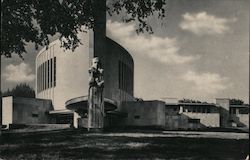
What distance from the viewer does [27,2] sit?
585 inches

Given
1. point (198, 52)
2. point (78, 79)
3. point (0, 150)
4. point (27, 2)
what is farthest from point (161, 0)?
point (78, 79)

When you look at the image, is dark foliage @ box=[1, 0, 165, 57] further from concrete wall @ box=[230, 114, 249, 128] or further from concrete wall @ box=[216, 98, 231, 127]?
concrete wall @ box=[230, 114, 249, 128]

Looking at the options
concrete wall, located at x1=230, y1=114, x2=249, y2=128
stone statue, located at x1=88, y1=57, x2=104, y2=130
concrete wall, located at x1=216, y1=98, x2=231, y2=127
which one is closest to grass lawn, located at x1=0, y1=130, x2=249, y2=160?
stone statue, located at x1=88, y1=57, x2=104, y2=130

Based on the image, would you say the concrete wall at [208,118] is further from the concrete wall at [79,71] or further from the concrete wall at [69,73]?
the concrete wall at [69,73]

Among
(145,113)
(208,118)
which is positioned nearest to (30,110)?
(145,113)

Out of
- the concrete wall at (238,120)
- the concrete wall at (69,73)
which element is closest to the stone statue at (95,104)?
the concrete wall at (69,73)

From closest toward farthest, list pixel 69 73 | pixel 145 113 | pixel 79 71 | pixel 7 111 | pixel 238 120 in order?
1. pixel 79 71
2. pixel 7 111
3. pixel 69 73
4. pixel 145 113
5. pixel 238 120

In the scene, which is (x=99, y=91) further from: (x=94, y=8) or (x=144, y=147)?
(x=144, y=147)

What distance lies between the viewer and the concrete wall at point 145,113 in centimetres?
4791

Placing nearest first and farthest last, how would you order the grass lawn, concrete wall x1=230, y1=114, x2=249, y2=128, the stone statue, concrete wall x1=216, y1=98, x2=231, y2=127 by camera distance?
the grass lawn < the stone statue < concrete wall x1=216, y1=98, x2=231, y2=127 < concrete wall x1=230, y1=114, x2=249, y2=128

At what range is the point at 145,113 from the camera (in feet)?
158

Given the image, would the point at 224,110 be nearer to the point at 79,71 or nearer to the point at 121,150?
the point at 79,71

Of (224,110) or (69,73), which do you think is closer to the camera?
(69,73)

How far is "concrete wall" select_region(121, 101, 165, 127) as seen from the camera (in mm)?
47906
